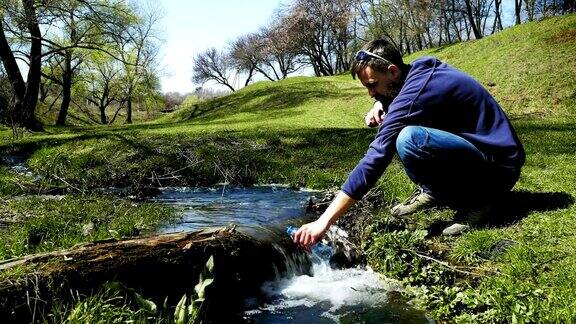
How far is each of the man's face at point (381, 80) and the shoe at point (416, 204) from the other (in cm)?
197

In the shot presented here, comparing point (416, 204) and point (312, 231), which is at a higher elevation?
point (312, 231)

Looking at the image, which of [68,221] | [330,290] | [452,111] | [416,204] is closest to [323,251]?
[330,290]

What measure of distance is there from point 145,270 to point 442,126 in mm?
3125

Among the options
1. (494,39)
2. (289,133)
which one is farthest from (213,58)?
(289,133)

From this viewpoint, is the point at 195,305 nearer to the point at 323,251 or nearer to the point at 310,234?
the point at 310,234

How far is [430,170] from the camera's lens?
4.83 meters

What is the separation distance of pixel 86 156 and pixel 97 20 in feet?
37.9

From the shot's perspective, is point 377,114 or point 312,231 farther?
point 377,114

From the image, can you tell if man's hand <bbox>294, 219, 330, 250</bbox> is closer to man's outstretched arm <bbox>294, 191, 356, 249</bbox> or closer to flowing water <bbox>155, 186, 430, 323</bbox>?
man's outstretched arm <bbox>294, 191, 356, 249</bbox>

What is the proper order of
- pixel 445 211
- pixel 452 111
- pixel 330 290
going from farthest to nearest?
1. pixel 445 211
2. pixel 330 290
3. pixel 452 111

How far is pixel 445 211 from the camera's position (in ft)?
19.0

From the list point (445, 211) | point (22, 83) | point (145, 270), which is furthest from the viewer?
point (22, 83)

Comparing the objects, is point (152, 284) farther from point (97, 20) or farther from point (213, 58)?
point (213, 58)

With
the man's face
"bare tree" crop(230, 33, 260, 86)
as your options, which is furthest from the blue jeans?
"bare tree" crop(230, 33, 260, 86)
